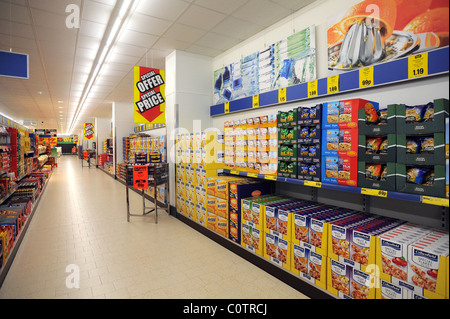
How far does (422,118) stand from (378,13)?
4.84ft

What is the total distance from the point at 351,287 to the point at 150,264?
2.32 meters

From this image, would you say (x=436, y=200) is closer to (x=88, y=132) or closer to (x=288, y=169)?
(x=288, y=169)

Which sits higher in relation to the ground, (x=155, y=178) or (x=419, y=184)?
(x=419, y=184)

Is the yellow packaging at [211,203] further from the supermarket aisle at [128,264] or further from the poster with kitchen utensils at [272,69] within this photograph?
the poster with kitchen utensils at [272,69]

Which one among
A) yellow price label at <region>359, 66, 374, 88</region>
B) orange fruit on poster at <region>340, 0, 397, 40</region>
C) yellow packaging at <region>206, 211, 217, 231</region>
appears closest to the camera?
orange fruit on poster at <region>340, 0, 397, 40</region>

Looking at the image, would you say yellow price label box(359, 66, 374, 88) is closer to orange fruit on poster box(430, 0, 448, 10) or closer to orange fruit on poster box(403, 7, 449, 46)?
orange fruit on poster box(403, 7, 449, 46)

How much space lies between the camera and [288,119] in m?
3.01

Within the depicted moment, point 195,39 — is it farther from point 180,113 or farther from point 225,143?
point 225,143

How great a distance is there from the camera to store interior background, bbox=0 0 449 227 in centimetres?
302

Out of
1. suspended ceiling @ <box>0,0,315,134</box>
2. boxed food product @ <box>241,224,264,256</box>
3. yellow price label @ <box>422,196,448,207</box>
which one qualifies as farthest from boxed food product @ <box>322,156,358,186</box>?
suspended ceiling @ <box>0,0,315,134</box>

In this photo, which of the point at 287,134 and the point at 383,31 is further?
the point at 287,134

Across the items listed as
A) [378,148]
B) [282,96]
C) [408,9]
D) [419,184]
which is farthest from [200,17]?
[419,184]

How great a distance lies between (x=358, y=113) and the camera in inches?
92.1

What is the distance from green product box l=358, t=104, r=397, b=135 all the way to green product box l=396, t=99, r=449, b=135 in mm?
36
